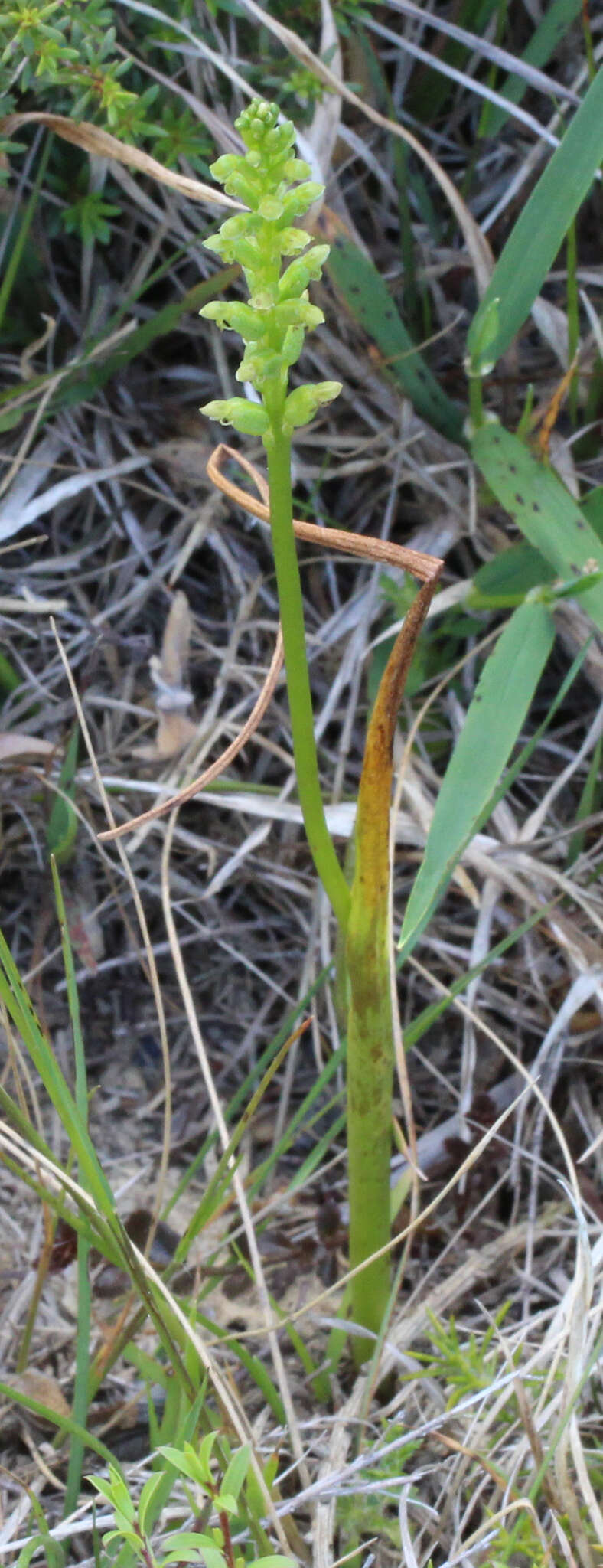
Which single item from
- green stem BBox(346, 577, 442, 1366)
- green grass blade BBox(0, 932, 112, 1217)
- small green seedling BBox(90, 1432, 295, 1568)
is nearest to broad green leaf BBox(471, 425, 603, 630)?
→ green stem BBox(346, 577, 442, 1366)

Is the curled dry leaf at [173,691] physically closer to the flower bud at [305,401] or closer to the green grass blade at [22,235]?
the green grass blade at [22,235]

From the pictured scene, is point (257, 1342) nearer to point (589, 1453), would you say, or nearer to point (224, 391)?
point (589, 1453)

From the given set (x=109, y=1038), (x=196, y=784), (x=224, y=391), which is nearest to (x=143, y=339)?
(x=224, y=391)

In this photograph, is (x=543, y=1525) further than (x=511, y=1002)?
No

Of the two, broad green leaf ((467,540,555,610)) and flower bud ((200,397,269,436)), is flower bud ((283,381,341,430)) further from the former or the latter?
broad green leaf ((467,540,555,610))

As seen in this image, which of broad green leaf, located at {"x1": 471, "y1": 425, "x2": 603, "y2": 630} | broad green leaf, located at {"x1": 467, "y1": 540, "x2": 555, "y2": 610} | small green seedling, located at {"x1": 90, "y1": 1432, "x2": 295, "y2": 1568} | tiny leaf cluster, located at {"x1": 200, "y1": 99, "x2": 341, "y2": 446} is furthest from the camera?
broad green leaf, located at {"x1": 467, "y1": 540, "x2": 555, "y2": 610}

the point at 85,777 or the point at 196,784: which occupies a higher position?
the point at 196,784

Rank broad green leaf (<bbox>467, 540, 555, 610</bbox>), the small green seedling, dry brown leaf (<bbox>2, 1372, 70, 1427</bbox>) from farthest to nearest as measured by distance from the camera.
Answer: broad green leaf (<bbox>467, 540, 555, 610</bbox>), dry brown leaf (<bbox>2, 1372, 70, 1427</bbox>), the small green seedling
